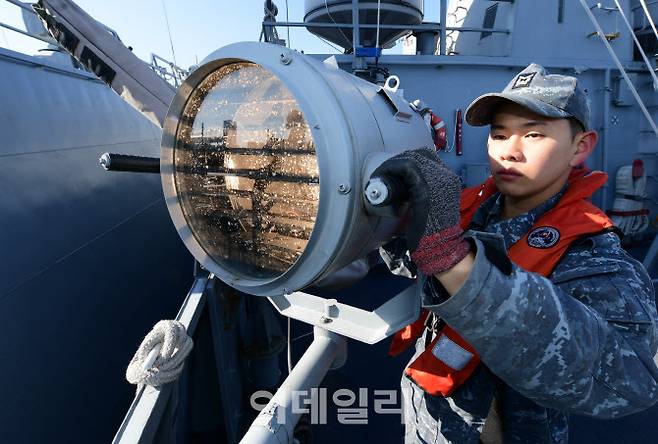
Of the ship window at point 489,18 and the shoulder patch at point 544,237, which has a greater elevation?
the ship window at point 489,18

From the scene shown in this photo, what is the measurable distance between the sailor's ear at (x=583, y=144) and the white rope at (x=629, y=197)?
516 centimetres

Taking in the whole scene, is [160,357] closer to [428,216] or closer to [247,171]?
[247,171]

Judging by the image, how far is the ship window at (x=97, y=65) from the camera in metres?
1.92

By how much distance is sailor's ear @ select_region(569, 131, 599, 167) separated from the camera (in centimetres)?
105

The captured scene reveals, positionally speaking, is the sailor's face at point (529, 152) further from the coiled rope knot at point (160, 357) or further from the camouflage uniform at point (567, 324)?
the coiled rope knot at point (160, 357)

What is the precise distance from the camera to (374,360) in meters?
3.33

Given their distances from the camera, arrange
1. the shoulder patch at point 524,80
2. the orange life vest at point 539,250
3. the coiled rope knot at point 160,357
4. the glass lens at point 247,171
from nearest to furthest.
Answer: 1. the glass lens at point 247,171
2. the orange life vest at point 539,250
3. the shoulder patch at point 524,80
4. the coiled rope knot at point 160,357

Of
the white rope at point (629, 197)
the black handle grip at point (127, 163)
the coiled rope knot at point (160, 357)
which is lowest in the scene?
the white rope at point (629, 197)

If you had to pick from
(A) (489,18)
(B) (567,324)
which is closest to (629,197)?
(A) (489,18)

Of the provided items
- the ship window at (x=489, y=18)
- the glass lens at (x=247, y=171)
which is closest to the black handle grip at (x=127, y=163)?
the glass lens at (x=247, y=171)

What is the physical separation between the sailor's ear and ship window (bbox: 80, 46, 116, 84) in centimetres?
194

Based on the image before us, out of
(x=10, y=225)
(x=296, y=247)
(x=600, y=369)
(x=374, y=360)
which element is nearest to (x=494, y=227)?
(x=600, y=369)

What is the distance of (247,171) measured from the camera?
89 centimetres

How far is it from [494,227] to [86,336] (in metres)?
2.05
